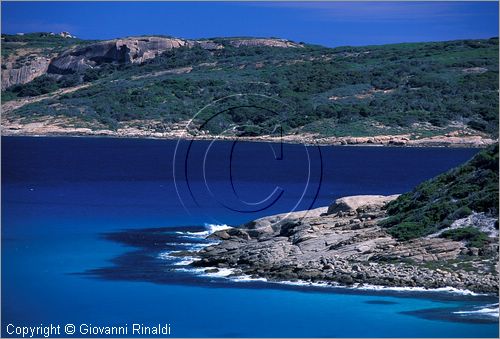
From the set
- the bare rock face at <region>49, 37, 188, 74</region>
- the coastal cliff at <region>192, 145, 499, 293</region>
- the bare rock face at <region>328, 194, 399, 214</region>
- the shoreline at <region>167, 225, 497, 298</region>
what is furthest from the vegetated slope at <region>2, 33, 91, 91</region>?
the shoreline at <region>167, 225, 497, 298</region>

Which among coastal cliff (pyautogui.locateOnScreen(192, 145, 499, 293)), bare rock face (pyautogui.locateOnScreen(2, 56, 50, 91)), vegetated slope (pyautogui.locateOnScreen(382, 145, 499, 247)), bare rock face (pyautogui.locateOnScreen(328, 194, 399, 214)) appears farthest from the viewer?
bare rock face (pyautogui.locateOnScreen(2, 56, 50, 91))

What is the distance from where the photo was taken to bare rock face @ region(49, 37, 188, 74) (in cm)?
12988

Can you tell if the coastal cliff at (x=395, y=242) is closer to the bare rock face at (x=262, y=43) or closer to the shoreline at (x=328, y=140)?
the shoreline at (x=328, y=140)

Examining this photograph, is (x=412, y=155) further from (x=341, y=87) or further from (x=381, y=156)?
(x=341, y=87)

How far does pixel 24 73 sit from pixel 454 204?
342 feet

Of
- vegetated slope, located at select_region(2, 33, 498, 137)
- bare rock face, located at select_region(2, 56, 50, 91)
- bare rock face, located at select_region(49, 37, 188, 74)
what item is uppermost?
bare rock face, located at select_region(49, 37, 188, 74)

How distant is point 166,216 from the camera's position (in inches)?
1748

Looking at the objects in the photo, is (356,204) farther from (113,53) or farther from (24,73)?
(113,53)

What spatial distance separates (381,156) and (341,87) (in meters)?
20.4

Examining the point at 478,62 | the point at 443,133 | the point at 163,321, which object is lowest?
the point at 163,321

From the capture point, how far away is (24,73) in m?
129

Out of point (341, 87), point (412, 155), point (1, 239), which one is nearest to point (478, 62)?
point (341, 87)

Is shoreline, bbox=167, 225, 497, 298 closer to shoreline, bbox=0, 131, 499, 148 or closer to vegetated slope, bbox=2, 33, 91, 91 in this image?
shoreline, bbox=0, 131, 499, 148

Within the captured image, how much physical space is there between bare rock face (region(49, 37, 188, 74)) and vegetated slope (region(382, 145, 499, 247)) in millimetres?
98507
